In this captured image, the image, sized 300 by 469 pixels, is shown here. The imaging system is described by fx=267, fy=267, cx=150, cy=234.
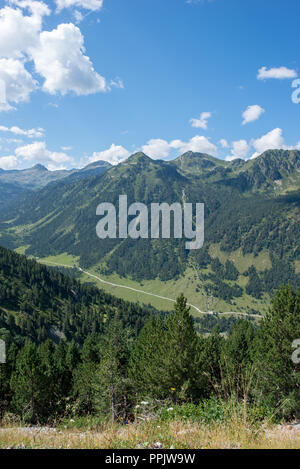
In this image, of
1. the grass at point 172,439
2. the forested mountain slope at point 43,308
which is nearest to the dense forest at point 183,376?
the grass at point 172,439

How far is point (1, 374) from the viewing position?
1658 inches

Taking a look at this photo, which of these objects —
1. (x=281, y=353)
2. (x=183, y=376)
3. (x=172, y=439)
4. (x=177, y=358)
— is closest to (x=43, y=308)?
(x=183, y=376)

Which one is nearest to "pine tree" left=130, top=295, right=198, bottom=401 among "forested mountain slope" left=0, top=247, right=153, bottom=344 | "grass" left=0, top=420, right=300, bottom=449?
"grass" left=0, top=420, right=300, bottom=449

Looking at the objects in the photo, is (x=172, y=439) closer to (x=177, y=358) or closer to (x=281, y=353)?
(x=177, y=358)

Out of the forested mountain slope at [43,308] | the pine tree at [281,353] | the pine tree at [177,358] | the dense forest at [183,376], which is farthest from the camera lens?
the forested mountain slope at [43,308]

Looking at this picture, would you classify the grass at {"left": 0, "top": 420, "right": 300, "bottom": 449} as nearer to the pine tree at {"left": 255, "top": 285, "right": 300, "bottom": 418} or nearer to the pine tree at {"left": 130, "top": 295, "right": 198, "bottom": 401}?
the pine tree at {"left": 255, "top": 285, "right": 300, "bottom": 418}

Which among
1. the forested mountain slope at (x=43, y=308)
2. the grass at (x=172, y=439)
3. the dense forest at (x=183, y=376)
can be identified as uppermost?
the grass at (x=172, y=439)

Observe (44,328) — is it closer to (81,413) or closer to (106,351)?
(81,413)

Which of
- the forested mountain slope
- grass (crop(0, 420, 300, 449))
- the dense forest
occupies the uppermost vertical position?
grass (crop(0, 420, 300, 449))

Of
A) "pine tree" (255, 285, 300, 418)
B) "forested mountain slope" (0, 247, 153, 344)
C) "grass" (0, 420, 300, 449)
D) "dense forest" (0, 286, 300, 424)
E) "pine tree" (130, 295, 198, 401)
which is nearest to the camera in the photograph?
"grass" (0, 420, 300, 449)

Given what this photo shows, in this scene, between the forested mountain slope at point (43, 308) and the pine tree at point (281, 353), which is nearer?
the pine tree at point (281, 353)

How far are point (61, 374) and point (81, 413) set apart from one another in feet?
31.5

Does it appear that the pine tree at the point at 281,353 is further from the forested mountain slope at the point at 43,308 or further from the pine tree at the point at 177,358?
the forested mountain slope at the point at 43,308

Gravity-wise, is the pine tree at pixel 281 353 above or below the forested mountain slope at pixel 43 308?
above
